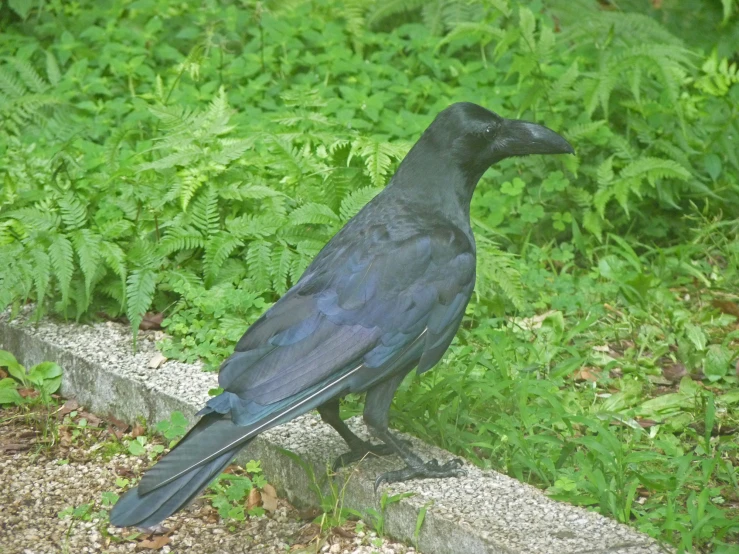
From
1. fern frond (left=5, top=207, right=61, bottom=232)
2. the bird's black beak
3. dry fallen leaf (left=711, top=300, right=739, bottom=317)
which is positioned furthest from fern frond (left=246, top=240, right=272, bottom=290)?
dry fallen leaf (left=711, top=300, right=739, bottom=317)

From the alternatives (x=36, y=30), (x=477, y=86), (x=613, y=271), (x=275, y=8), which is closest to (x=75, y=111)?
(x=36, y=30)

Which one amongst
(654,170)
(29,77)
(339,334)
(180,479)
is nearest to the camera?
(180,479)

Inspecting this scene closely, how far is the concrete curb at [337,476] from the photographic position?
2961mm

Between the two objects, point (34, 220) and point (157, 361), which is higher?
point (34, 220)

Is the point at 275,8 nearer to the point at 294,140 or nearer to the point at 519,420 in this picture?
the point at 294,140

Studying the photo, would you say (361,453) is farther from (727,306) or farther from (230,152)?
(727,306)

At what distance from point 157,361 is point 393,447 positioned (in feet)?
3.89

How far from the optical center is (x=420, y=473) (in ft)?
11.0

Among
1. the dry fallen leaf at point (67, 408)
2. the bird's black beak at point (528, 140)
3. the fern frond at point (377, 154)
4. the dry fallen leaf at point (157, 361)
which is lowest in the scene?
the dry fallen leaf at point (67, 408)

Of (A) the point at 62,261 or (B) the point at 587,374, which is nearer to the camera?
(A) the point at 62,261

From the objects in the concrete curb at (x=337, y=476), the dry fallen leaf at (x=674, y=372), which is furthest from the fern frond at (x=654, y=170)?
the concrete curb at (x=337, y=476)

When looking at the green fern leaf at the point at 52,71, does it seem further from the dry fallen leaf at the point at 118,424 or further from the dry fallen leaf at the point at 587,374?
the dry fallen leaf at the point at 587,374

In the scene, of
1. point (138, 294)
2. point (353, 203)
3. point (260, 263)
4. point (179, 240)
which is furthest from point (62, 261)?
point (353, 203)

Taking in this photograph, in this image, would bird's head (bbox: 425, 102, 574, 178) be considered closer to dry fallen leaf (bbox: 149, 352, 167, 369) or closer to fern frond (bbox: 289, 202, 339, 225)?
fern frond (bbox: 289, 202, 339, 225)
